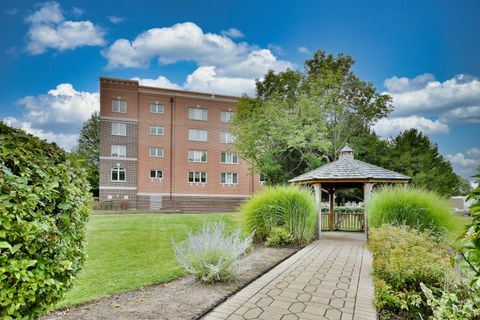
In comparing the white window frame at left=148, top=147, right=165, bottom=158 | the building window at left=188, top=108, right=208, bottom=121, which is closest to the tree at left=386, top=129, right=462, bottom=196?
the building window at left=188, top=108, right=208, bottom=121

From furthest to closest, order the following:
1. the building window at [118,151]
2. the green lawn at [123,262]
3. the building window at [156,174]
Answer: the building window at [156,174] → the building window at [118,151] → the green lawn at [123,262]

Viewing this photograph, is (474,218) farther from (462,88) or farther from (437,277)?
(462,88)

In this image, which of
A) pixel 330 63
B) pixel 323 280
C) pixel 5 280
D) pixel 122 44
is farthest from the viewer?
pixel 330 63

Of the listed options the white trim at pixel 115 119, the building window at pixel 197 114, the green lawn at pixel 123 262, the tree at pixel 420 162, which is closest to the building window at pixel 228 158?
the building window at pixel 197 114

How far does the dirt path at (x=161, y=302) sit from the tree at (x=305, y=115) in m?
18.0

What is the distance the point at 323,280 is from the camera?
6.21 metres

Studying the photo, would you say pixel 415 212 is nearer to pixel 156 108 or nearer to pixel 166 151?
pixel 166 151

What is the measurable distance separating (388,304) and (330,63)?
2580cm

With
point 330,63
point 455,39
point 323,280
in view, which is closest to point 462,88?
point 455,39

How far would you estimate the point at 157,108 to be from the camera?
34656 mm

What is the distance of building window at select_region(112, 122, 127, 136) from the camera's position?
33.6m

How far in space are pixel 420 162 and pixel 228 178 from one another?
63.8 ft

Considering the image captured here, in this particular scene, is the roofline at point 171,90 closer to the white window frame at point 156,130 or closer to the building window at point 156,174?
the white window frame at point 156,130

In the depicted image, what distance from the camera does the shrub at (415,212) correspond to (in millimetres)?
9461
